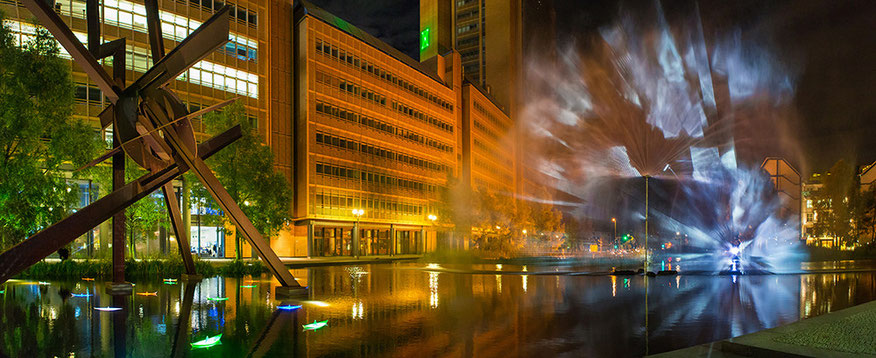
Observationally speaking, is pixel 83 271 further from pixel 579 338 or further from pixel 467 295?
pixel 579 338

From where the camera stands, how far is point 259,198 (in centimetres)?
3812

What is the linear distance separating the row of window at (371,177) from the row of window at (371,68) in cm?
1319

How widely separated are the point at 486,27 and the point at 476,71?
1072 centimetres

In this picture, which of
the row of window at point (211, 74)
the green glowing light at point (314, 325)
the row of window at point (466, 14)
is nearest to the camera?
the green glowing light at point (314, 325)

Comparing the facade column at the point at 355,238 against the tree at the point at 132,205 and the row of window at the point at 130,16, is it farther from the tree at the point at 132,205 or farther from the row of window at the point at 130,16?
the tree at the point at 132,205

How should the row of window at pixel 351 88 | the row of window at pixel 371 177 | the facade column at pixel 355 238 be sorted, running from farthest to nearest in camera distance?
the facade column at pixel 355 238 → the row of window at pixel 371 177 → the row of window at pixel 351 88

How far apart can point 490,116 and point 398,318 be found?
101357 millimetres

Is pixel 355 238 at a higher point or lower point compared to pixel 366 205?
lower

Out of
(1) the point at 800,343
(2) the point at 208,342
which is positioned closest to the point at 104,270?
(2) the point at 208,342

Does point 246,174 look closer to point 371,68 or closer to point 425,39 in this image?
point 371,68

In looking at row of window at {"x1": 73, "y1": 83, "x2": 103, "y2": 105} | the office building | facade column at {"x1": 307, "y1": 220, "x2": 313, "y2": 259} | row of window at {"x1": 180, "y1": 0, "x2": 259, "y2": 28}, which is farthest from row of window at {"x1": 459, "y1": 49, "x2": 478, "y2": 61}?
row of window at {"x1": 73, "y1": 83, "x2": 103, "y2": 105}

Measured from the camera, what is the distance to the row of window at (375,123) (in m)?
67.1

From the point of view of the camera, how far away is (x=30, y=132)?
23016 millimetres

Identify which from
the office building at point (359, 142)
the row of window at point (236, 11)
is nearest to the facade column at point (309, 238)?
the office building at point (359, 142)
